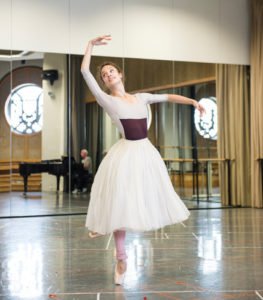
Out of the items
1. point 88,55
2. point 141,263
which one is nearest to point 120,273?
point 141,263

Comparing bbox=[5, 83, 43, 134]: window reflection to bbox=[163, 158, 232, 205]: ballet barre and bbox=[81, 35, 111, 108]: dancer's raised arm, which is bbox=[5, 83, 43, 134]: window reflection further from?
bbox=[81, 35, 111, 108]: dancer's raised arm

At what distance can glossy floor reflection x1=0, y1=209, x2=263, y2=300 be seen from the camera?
96.0 inches

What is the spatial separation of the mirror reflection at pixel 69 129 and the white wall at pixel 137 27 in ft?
0.53

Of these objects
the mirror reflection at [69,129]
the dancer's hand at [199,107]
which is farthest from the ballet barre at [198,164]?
the dancer's hand at [199,107]

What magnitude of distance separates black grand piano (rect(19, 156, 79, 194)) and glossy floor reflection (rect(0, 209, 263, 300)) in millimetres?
1605

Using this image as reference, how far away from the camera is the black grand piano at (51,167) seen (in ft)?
22.0

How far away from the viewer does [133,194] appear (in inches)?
99.8

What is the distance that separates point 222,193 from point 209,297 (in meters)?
5.33

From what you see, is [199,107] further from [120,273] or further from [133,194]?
[120,273]

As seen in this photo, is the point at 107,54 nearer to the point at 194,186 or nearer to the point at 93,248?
the point at 194,186

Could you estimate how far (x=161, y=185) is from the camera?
2631mm

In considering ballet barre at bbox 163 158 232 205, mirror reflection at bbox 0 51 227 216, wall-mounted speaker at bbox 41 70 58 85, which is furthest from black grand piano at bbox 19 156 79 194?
ballet barre at bbox 163 158 232 205

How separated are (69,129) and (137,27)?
183cm

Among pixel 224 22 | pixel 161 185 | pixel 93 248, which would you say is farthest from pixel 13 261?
pixel 224 22
